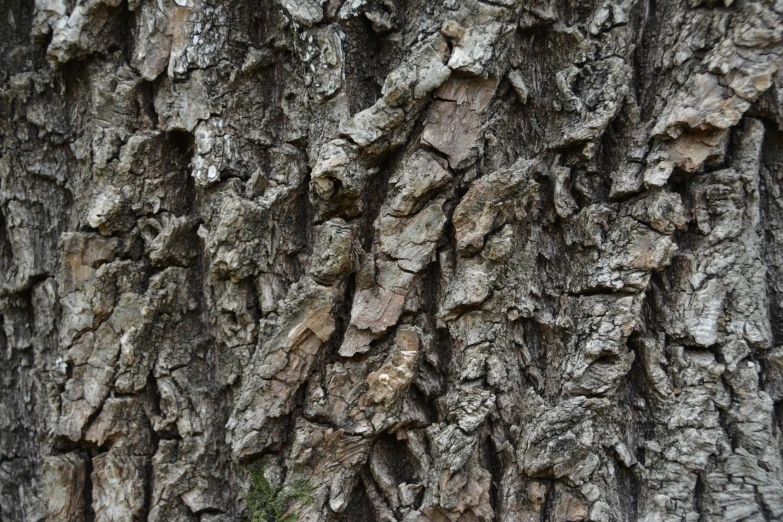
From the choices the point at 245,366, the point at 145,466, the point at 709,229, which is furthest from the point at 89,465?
the point at 709,229

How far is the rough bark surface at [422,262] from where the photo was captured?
1.66 m

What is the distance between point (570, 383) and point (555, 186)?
621 millimetres

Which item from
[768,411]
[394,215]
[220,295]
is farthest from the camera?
[220,295]

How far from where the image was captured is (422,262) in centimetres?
174

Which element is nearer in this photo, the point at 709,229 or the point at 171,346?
the point at 709,229

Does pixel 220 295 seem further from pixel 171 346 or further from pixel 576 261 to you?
pixel 576 261

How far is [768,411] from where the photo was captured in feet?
5.33

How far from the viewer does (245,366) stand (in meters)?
1.83

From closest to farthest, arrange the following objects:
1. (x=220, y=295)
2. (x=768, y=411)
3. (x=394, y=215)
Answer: (x=768, y=411) < (x=394, y=215) < (x=220, y=295)

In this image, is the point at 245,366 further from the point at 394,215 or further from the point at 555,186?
the point at 555,186

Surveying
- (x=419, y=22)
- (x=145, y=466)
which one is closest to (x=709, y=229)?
(x=419, y=22)

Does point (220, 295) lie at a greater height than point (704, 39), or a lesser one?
lesser

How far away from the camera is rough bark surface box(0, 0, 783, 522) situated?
1.66 meters

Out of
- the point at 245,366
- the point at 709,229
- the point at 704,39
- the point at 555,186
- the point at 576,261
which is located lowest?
the point at 245,366
